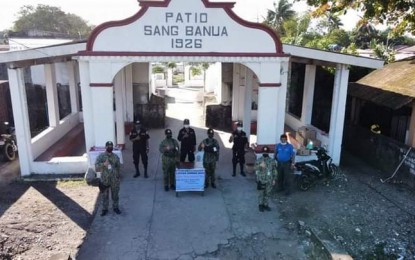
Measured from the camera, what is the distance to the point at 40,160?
11039mm

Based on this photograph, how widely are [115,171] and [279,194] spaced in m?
4.22

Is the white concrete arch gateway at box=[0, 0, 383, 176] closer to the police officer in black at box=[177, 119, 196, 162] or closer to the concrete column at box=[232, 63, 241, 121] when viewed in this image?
the police officer in black at box=[177, 119, 196, 162]

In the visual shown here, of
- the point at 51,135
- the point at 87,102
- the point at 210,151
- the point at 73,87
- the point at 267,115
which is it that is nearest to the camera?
the point at 210,151

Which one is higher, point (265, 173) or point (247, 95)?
point (247, 95)

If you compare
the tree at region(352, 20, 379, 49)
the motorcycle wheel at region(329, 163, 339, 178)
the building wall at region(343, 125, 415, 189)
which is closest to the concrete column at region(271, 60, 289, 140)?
the motorcycle wheel at region(329, 163, 339, 178)

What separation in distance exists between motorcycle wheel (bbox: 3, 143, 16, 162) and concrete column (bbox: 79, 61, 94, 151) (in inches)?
130

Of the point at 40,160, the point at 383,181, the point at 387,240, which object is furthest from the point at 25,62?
the point at 383,181

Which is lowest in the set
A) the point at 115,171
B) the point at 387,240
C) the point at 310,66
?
the point at 387,240

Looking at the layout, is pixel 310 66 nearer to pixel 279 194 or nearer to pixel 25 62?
pixel 279 194

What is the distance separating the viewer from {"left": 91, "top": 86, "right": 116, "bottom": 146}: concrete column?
10.1m

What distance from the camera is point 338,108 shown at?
37.1ft

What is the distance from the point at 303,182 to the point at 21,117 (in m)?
7.85

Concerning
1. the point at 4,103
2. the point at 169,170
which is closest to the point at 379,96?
the point at 169,170

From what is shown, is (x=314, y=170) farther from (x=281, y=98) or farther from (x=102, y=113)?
(x=102, y=113)
